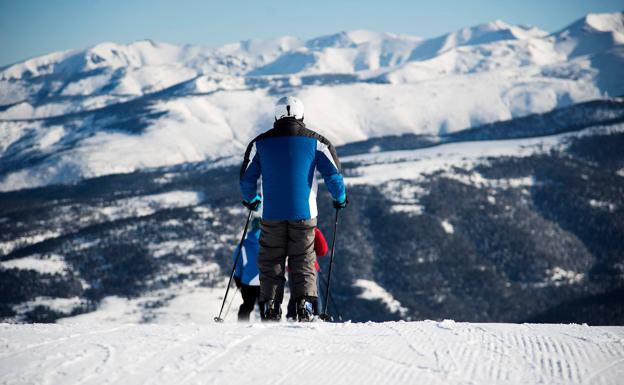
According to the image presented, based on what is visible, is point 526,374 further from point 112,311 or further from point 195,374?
point 112,311

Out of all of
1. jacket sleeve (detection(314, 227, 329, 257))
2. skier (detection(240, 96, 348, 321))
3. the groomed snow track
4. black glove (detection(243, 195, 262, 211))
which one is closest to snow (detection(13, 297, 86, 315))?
black glove (detection(243, 195, 262, 211))

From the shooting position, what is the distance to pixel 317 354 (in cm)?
718

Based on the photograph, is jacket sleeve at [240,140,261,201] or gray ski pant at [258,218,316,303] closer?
gray ski pant at [258,218,316,303]

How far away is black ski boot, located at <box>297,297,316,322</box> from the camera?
1069 cm

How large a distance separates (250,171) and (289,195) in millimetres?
964

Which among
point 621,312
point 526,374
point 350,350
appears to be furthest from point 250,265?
point 621,312

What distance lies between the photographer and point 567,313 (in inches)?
7608

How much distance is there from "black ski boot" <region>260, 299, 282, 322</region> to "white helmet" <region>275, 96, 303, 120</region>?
3422 millimetres

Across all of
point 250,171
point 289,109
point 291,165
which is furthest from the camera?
point 250,171

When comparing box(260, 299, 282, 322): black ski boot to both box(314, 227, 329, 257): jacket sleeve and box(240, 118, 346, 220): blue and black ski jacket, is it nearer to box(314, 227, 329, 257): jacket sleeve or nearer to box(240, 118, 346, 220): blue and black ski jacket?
box(314, 227, 329, 257): jacket sleeve

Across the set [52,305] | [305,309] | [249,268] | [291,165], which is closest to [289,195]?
[291,165]

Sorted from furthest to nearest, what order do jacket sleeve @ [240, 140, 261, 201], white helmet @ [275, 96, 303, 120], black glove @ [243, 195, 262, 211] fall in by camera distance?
1. black glove @ [243, 195, 262, 211]
2. jacket sleeve @ [240, 140, 261, 201]
3. white helmet @ [275, 96, 303, 120]

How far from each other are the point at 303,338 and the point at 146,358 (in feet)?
6.81

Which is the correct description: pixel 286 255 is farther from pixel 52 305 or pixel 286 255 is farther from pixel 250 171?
pixel 52 305
